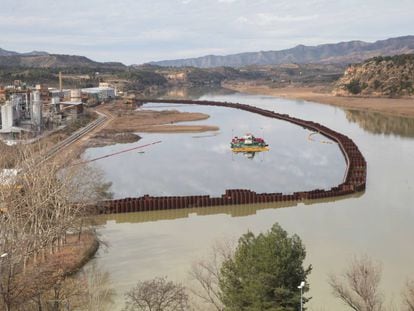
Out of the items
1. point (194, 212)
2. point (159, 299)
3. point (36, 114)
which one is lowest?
point (194, 212)

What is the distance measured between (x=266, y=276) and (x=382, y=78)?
13232cm

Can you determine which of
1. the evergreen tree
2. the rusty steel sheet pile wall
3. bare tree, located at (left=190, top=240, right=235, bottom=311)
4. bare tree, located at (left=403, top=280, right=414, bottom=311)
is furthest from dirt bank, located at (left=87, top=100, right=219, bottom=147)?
the evergreen tree

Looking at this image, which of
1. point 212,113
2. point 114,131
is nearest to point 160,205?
point 114,131

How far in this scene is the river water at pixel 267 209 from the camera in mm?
24812

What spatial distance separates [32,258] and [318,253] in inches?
543

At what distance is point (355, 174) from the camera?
42781mm

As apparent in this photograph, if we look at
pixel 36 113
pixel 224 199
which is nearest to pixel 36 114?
pixel 36 113

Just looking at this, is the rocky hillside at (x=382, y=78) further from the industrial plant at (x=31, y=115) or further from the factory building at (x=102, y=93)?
the industrial plant at (x=31, y=115)

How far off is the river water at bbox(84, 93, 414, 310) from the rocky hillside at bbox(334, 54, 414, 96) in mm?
60220

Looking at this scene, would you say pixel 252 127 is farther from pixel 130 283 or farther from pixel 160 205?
pixel 130 283

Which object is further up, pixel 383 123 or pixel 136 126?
pixel 383 123

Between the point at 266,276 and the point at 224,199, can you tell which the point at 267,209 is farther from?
the point at 266,276

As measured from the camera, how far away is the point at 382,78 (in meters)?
137

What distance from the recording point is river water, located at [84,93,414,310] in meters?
24.8
